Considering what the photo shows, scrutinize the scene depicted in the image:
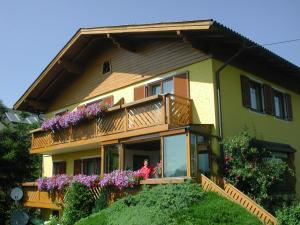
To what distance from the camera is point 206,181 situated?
39.4 ft

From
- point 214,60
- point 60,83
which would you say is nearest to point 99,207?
point 214,60

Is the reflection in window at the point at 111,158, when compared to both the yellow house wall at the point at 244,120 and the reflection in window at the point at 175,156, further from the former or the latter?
the yellow house wall at the point at 244,120

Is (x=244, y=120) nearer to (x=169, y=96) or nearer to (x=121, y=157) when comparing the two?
(x=169, y=96)

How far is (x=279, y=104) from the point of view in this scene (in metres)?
18.6

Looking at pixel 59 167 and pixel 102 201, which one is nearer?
pixel 102 201

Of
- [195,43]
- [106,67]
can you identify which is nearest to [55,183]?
[106,67]

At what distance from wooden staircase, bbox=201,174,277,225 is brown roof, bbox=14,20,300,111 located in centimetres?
489

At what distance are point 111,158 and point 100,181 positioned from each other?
159 centimetres

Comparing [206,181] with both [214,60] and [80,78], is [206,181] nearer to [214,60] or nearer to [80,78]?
[214,60]

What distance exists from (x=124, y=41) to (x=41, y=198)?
8.22m

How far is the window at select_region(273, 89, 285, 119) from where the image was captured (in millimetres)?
18141

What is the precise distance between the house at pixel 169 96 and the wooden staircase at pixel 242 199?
2.48ft

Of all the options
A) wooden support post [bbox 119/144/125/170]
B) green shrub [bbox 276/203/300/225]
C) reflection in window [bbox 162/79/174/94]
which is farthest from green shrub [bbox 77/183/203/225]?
reflection in window [bbox 162/79/174/94]

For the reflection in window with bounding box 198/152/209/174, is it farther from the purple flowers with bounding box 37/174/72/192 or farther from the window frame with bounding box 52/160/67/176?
the window frame with bounding box 52/160/67/176
